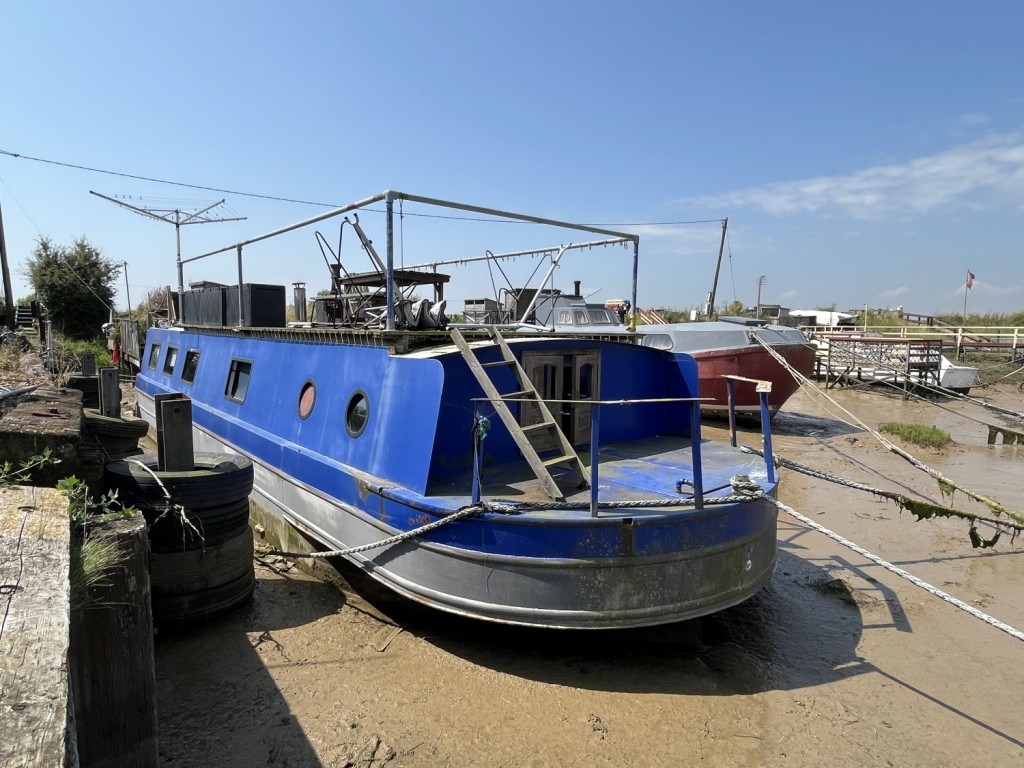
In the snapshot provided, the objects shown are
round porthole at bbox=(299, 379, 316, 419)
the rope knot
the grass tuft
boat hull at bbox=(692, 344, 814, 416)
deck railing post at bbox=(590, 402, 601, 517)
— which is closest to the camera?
deck railing post at bbox=(590, 402, 601, 517)

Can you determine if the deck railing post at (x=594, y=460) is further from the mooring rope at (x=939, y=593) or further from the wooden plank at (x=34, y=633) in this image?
the wooden plank at (x=34, y=633)

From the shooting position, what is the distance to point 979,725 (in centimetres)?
415

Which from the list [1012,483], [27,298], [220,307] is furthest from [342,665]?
[27,298]

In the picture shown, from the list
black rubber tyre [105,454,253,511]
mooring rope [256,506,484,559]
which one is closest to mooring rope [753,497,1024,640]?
mooring rope [256,506,484,559]

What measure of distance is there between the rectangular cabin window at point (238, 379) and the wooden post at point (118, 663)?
5.66 metres

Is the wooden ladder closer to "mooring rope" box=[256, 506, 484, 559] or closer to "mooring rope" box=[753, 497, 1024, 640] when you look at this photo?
Result: "mooring rope" box=[256, 506, 484, 559]

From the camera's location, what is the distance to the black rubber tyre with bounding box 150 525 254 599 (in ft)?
15.8

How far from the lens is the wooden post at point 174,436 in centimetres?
517

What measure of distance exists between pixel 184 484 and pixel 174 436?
0.62 meters

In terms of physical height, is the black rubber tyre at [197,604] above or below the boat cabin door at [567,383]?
below

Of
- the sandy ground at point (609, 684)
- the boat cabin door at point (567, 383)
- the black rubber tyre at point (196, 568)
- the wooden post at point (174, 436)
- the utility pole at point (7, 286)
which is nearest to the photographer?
the sandy ground at point (609, 684)

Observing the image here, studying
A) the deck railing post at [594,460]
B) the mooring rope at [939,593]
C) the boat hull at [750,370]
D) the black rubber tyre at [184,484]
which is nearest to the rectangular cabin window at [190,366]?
the black rubber tyre at [184,484]

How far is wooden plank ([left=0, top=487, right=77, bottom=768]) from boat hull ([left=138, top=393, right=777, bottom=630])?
100 inches

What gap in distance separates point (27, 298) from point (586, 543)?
112 ft
